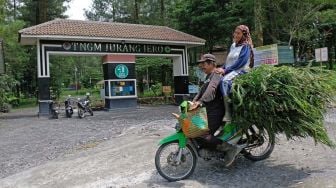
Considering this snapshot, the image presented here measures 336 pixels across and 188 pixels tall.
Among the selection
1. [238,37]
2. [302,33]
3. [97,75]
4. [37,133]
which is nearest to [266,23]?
[302,33]

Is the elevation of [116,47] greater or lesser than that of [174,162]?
greater

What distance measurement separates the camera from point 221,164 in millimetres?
6008

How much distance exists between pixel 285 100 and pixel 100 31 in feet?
49.9

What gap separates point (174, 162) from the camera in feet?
17.6

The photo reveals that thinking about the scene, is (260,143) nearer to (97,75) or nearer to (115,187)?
(115,187)

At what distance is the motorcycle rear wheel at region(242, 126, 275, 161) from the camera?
5.89m

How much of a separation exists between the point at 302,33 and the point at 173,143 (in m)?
19.9

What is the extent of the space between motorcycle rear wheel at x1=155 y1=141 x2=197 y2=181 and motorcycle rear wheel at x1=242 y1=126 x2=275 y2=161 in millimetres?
920

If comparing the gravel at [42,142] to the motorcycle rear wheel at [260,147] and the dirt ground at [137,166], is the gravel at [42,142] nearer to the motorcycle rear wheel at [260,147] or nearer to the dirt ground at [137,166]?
the dirt ground at [137,166]

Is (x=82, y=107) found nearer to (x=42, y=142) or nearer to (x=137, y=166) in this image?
(x=42, y=142)

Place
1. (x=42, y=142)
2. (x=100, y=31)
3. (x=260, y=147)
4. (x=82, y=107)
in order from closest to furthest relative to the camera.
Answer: (x=260, y=147) → (x=42, y=142) → (x=82, y=107) → (x=100, y=31)

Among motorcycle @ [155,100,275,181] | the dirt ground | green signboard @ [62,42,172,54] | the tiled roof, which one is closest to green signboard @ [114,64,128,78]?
green signboard @ [62,42,172,54]

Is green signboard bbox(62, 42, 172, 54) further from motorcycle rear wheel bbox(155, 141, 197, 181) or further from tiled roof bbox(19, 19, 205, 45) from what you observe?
motorcycle rear wheel bbox(155, 141, 197, 181)

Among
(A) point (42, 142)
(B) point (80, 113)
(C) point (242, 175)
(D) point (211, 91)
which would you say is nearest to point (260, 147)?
(C) point (242, 175)
